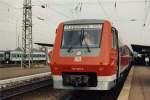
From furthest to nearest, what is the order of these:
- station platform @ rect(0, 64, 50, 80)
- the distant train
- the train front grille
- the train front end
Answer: the distant train, station platform @ rect(0, 64, 50, 80), the train front grille, the train front end

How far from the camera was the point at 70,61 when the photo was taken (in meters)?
13.4

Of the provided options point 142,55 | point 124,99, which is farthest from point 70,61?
point 142,55

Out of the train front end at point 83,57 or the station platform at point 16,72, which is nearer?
the train front end at point 83,57

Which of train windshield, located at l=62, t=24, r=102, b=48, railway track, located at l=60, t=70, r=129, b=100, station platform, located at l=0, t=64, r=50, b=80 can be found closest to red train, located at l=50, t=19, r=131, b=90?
train windshield, located at l=62, t=24, r=102, b=48

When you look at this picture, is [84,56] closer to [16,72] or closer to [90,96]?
[90,96]

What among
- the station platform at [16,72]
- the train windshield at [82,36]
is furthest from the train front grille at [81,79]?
the station platform at [16,72]

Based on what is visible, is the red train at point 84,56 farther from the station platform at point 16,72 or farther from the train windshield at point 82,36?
the station platform at point 16,72

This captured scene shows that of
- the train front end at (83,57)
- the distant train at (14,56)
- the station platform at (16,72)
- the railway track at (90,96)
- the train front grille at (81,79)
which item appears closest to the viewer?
the train front end at (83,57)

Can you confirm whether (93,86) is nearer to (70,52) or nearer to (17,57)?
(70,52)

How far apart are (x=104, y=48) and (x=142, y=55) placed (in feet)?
212

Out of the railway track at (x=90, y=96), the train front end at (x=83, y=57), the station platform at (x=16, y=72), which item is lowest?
the station platform at (x=16, y=72)

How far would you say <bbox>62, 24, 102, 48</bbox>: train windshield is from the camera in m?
13.7

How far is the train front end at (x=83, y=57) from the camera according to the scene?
13.1 metres

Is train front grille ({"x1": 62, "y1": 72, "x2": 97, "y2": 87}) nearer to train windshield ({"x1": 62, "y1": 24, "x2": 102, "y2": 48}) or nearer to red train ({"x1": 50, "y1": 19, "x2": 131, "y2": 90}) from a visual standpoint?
red train ({"x1": 50, "y1": 19, "x2": 131, "y2": 90})
